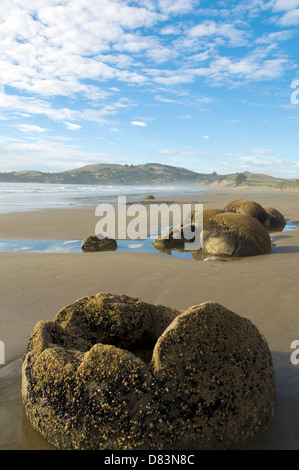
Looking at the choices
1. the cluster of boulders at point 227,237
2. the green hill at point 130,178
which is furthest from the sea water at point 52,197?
the green hill at point 130,178

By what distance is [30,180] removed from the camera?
138125 millimetres

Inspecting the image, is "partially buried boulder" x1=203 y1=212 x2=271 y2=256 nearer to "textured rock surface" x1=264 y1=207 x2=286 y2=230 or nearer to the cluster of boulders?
the cluster of boulders

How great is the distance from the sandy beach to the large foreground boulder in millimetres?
264

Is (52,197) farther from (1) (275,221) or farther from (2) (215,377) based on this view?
(2) (215,377)

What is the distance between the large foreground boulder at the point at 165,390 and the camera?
2.48 metres

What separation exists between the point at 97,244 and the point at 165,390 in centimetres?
849

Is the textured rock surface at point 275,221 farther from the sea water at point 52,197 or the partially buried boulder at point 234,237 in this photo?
the sea water at point 52,197

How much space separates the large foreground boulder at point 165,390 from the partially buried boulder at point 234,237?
7087 mm

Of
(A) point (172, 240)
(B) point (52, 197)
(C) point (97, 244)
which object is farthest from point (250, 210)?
(B) point (52, 197)

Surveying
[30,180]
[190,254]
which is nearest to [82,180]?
[30,180]

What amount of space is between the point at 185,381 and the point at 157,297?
3528 millimetres

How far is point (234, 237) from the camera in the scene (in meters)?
10.1

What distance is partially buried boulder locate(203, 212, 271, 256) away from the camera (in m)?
9.89
